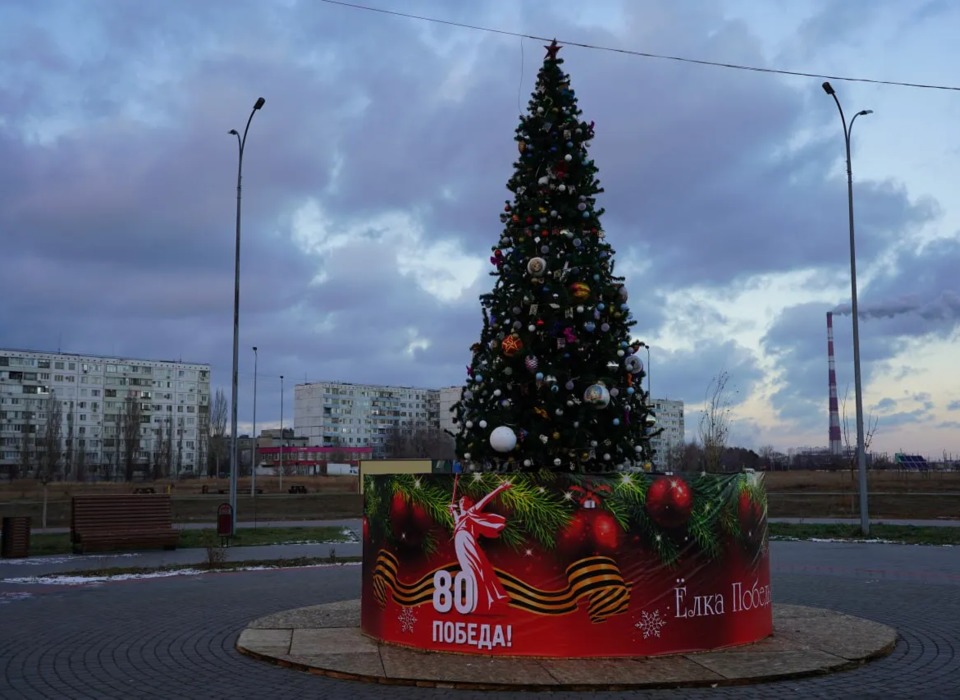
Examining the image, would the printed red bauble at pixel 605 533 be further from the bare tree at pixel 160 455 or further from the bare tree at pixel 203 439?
the bare tree at pixel 203 439

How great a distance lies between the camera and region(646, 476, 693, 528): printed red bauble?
9.14 metres

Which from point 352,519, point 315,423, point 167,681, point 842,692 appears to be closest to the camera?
point 842,692

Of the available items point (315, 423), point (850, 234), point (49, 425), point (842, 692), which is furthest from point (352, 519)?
point (315, 423)

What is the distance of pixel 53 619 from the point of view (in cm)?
1165

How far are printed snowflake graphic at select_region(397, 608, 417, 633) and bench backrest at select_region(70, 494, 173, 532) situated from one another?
1450cm

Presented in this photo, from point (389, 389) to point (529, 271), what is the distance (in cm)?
16192

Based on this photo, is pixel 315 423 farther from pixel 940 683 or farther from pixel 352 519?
pixel 940 683

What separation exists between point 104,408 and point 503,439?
131116 millimetres

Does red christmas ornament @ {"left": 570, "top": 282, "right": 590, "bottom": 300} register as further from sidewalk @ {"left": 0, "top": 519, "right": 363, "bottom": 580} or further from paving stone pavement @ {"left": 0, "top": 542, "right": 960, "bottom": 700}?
sidewalk @ {"left": 0, "top": 519, "right": 363, "bottom": 580}

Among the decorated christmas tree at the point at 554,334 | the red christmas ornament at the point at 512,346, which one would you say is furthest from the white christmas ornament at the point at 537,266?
the red christmas ornament at the point at 512,346

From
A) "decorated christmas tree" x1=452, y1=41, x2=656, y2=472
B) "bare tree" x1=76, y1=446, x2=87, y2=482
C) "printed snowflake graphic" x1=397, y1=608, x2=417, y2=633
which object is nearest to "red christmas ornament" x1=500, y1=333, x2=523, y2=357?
"decorated christmas tree" x1=452, y1=41, x2=656, y2=472

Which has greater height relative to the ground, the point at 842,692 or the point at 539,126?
the point at 539,126

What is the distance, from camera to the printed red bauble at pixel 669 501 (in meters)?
9.14

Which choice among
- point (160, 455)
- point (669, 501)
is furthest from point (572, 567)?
point (160, 455)
